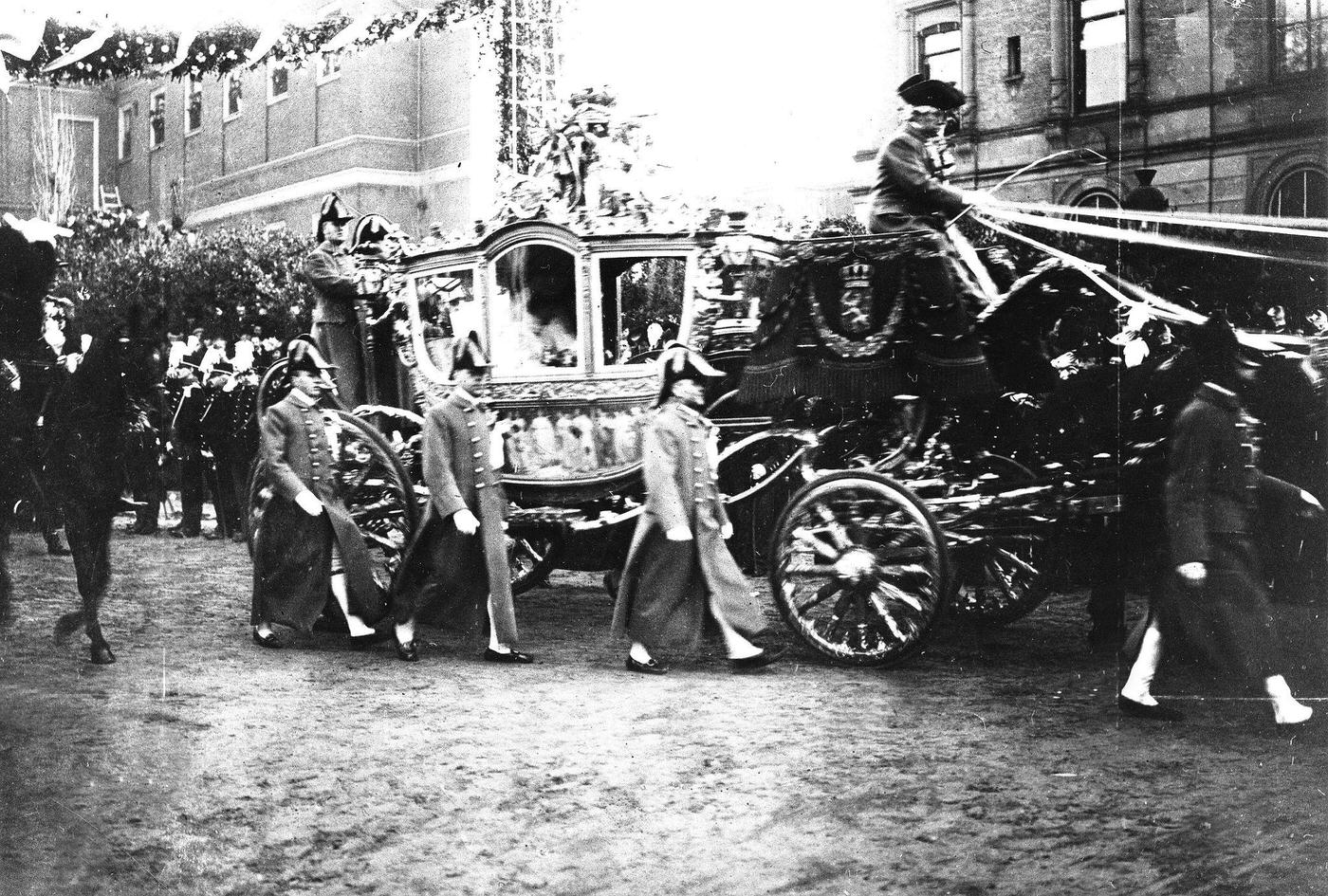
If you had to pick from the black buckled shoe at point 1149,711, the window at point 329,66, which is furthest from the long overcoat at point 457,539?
the black buckled shoe at point 1149,711

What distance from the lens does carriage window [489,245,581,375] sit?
16.6ft

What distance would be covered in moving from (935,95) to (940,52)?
0.56ft

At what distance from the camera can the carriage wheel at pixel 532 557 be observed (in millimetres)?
5266

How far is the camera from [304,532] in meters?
5.01

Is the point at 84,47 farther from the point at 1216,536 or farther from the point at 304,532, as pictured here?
the point at 1216,536

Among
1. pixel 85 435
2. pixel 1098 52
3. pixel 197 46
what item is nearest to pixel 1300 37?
pixel 1098 52

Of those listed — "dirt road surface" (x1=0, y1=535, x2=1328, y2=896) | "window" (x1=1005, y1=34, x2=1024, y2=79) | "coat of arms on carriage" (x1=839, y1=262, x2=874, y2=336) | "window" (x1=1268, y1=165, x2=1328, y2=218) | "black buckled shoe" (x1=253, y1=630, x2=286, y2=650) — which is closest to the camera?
"dirt road surface" (x1=0, y1=535, x2=1328, y2=896)

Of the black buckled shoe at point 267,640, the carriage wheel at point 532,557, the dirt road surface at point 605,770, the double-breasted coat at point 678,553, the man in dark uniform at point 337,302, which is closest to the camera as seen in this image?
the dirt road surface at point 605,770

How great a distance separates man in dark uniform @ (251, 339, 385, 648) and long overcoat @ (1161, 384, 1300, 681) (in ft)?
9.18

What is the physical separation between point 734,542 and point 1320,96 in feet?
7.96

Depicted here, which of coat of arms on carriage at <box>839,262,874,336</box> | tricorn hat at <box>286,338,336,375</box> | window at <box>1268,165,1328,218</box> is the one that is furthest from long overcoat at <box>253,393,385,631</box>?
window at <box>1268,165,1328,218</box>

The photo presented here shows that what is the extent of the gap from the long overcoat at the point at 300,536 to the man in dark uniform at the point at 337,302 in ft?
0.80

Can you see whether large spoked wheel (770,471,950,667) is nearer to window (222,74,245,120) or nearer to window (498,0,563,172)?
window (498,0,563,172)

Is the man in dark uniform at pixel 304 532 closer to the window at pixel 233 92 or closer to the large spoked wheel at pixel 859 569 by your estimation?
the window at pixel 233 92
